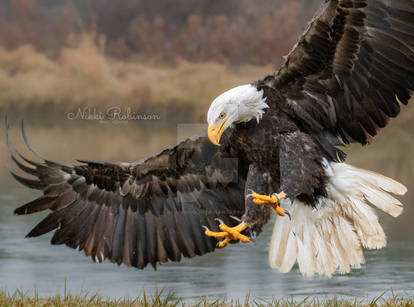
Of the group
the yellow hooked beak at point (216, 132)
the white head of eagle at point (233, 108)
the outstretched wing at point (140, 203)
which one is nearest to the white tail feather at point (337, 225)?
the outstretched wing at point (140, 203)

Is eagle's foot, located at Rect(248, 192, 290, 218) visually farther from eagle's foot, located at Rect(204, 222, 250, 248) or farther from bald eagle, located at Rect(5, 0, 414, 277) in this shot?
eagle's foot, located at Rect(204, 222, 250, 248)

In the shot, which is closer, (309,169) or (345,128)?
(309,169)

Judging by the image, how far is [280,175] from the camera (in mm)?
5176

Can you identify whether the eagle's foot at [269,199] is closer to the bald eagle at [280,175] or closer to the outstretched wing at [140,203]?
the bald eagle at [280,175]

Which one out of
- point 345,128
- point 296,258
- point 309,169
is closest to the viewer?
point 309,169

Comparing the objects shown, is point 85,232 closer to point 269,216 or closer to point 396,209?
point 269,216

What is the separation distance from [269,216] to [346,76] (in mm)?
1191

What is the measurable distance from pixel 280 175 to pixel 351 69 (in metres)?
0.93

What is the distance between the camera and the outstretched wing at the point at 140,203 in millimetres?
5914

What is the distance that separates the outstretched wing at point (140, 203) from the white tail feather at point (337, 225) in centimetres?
53

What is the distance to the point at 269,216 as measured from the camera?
541cm

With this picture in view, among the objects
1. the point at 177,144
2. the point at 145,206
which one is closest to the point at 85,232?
the point at 145,206

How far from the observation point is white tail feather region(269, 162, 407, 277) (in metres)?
5.30

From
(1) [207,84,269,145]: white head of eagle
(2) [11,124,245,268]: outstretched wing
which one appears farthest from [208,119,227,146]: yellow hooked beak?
(2) [11,124,245,268]: outstretched wing
